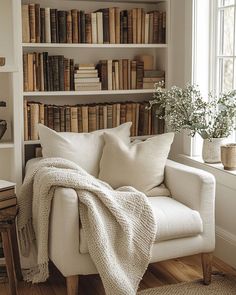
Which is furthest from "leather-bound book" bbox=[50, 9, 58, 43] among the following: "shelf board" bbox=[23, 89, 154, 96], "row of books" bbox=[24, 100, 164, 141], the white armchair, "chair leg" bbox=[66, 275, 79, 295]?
"chair leg" bbox=[66, 275, 79, 295]

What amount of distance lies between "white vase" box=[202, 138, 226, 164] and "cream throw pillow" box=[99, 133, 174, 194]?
0.32 m

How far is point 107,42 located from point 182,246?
66.4 inches

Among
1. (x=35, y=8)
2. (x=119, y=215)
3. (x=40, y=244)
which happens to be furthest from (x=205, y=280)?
(x=35, y=8)

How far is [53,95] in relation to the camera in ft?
13.3

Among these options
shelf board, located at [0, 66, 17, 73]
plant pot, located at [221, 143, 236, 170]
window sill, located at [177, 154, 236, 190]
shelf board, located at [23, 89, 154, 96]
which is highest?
shelf board, located at [0, 66, 17, 73]

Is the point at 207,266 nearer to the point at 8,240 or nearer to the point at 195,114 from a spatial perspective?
the point at 195,114

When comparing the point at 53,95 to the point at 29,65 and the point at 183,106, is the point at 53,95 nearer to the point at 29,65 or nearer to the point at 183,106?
the point at 29,65

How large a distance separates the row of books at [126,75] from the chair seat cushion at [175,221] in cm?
121

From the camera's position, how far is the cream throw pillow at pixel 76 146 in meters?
3.61

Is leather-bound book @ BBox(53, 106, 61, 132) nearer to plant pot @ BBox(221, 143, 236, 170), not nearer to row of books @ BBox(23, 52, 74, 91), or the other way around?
row of books @ BBox(23, 52, 74, 91)

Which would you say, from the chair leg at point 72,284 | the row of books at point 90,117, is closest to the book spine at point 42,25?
the row of books at point 90,117

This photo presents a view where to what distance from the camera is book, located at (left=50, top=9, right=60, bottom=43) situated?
12.8ft

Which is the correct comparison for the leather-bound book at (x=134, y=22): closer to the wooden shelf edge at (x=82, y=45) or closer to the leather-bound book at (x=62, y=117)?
the wooden shelf edge at (x=82, y=45)

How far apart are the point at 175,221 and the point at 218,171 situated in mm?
735
